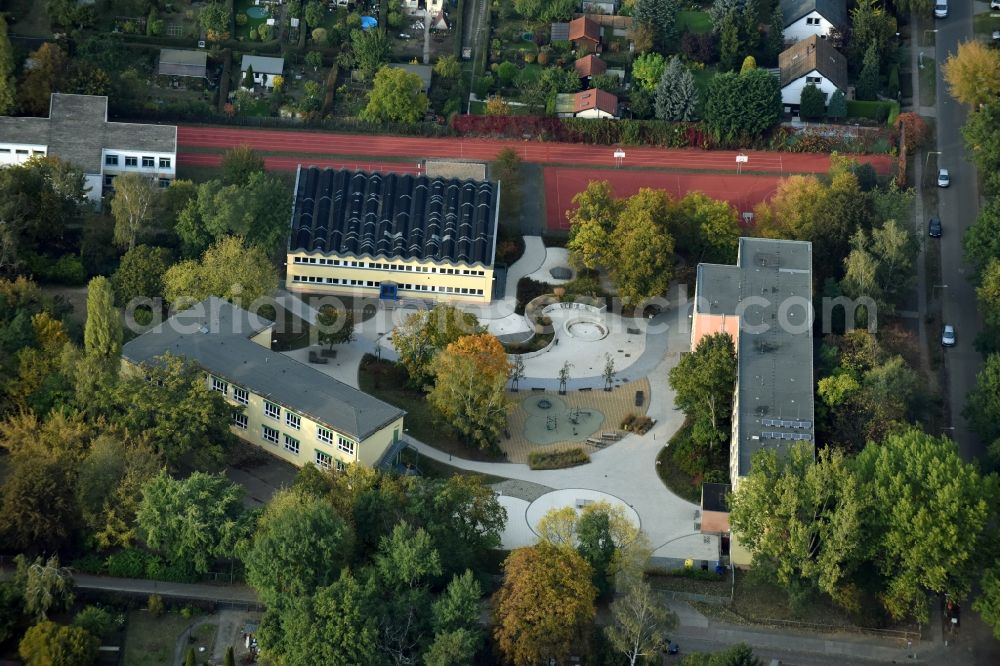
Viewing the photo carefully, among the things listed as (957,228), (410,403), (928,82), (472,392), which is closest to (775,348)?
(472,392)

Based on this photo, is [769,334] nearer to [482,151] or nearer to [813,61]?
[482,151]

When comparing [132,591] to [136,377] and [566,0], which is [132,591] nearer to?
[136,377]

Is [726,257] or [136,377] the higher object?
[726,257]

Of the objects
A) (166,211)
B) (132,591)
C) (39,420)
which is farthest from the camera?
(166,211)

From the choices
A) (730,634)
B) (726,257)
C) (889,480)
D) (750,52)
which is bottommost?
(730,634)

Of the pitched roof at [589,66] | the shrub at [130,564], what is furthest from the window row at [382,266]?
the shrub at [130,564]

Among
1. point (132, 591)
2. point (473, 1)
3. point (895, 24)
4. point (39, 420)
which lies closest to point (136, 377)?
point (39, 420)

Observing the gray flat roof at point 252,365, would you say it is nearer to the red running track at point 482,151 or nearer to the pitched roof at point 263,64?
the red running track at point 482,151
